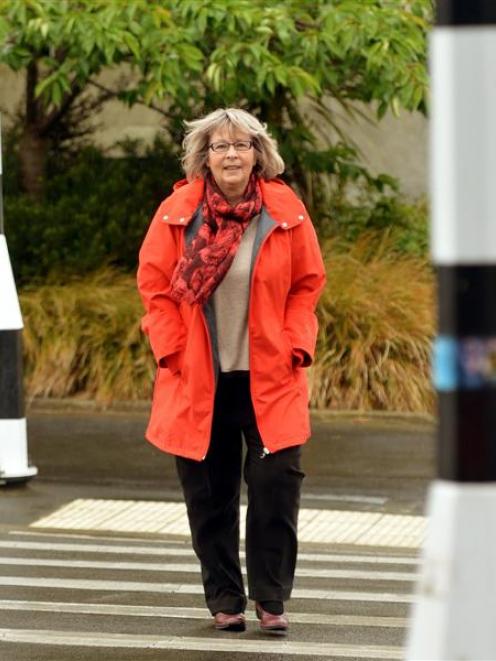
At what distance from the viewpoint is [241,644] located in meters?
6.54

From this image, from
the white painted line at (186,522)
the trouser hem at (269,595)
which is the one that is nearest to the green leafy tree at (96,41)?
the white painted line at (186,522)

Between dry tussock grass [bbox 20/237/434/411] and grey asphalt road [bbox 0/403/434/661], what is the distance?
0.36m

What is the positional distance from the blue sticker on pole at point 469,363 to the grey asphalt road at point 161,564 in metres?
3.18

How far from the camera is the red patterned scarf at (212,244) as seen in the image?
6.44 meters

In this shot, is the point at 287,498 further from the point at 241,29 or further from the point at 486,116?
the point at 241,29

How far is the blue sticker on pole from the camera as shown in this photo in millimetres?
3244

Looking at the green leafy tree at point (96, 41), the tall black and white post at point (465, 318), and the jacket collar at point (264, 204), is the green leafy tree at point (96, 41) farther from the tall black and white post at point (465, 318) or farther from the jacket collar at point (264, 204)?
the tall black and white post at point (465, 318)

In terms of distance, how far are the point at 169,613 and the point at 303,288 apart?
1.35m

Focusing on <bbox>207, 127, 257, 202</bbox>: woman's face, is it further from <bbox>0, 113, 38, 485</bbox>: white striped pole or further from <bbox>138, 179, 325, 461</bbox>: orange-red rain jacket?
<bbox>0, 113, 38, 485</bbox>: white striped pole

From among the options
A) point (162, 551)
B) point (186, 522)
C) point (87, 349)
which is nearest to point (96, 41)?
point (87, 349)

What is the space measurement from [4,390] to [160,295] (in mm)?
3615

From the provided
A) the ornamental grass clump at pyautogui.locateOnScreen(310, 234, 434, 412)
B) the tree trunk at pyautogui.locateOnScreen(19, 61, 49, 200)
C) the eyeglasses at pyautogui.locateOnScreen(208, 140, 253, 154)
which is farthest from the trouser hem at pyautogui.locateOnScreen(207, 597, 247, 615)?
the tree trunk at pyautogui.locateOnScreen(19, 61, 49, 200)

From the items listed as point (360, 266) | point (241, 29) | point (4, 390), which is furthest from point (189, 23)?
point (4, 390)

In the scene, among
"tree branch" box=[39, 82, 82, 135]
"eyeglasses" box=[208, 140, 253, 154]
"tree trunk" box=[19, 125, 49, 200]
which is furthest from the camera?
"tree branch" box=[39, 82, 82, 135]
